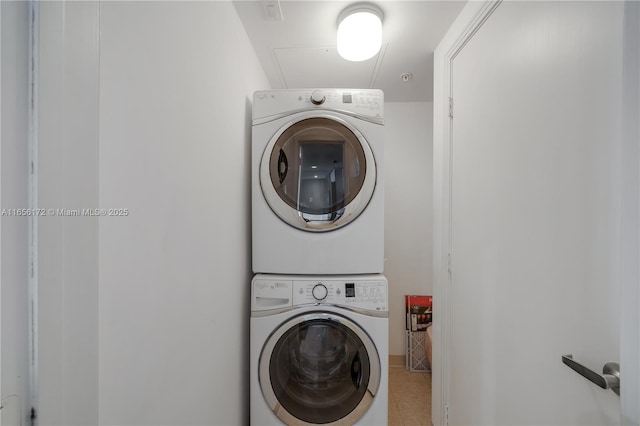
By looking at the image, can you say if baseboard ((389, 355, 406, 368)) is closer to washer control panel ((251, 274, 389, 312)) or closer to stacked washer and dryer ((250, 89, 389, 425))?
stacked washer and dryer ((250, 89, 389, 425))

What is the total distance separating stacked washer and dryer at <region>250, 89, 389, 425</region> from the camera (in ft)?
4.13

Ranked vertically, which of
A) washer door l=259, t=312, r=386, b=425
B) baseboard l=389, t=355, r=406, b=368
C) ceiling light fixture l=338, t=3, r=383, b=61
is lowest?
baseboard l=389, t=355, r=406, b=368

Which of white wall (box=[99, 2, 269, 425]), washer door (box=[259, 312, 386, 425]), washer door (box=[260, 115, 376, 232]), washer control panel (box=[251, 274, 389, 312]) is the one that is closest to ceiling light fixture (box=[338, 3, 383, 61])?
washer door (box=[260, 115, 376, 232])

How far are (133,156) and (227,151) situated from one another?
584mm

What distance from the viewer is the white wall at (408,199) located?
232 cm

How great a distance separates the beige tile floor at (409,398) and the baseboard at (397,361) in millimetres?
16

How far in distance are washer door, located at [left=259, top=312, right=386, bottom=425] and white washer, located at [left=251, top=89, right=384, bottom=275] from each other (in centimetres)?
30

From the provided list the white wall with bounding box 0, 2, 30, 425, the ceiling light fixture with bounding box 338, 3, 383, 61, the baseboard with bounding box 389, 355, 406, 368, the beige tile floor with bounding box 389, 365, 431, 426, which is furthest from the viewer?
the baseboard with bounding box 389, 355, 406, 368

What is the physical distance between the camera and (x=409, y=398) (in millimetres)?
1852

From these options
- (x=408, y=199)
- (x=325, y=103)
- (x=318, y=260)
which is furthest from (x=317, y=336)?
(x=408, y=199)

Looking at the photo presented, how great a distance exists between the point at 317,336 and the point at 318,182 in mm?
802

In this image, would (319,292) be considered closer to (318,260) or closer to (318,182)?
(318,260)

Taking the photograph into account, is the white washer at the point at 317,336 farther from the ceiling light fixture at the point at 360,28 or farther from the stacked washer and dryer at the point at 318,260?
the ceiling light fixture at the point at 360,28

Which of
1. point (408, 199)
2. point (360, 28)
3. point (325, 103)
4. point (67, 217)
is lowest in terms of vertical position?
point (67, 217)
